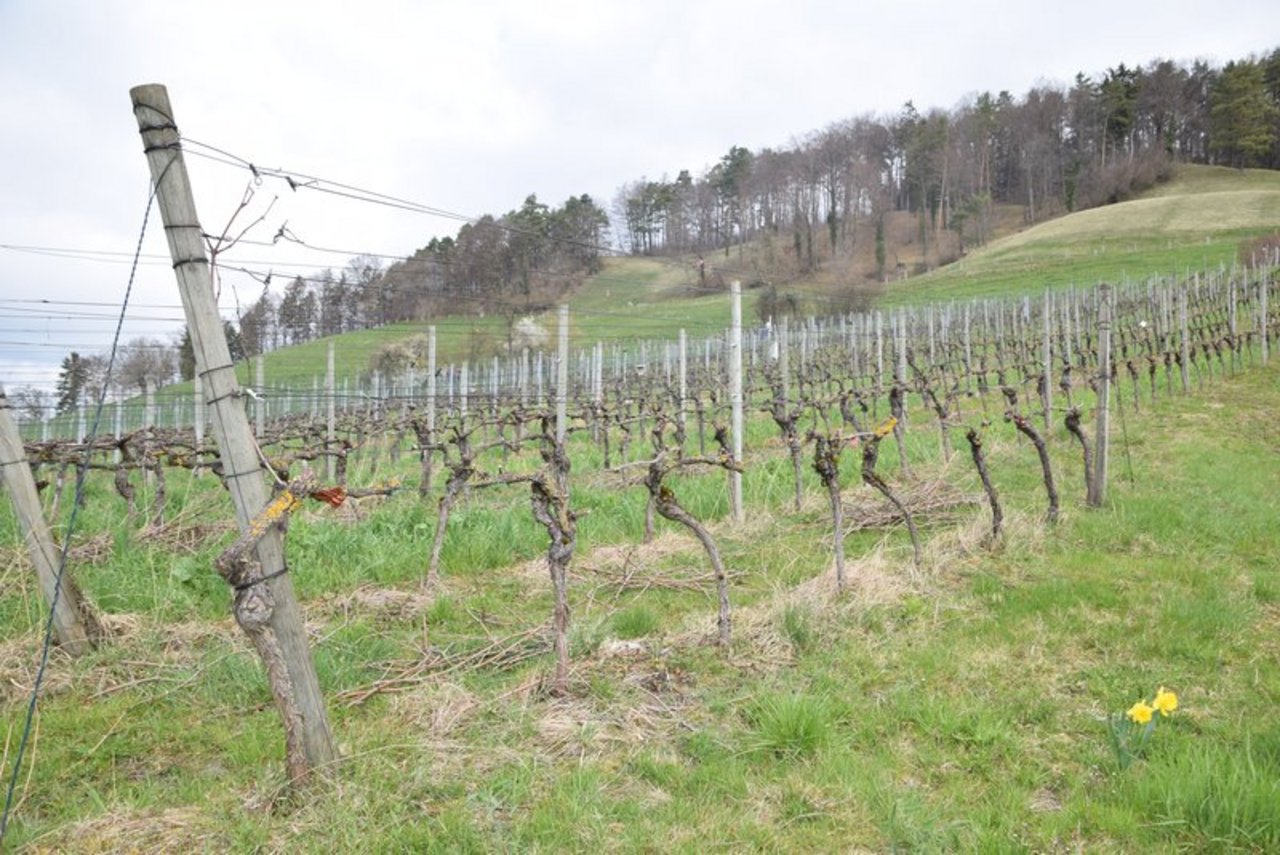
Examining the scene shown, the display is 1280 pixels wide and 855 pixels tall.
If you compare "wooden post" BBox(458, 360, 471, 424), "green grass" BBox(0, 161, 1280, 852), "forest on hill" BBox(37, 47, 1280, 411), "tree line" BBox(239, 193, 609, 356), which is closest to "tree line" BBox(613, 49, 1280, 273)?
"forest on hill" BBox(37, 47, 1280, 411)

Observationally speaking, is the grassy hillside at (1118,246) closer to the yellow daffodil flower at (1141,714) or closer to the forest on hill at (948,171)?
the forest on hill at (948,171)

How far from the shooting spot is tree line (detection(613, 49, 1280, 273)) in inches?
2393

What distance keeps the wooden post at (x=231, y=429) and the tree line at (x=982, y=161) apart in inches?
2300

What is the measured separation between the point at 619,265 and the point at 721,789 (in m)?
65.3

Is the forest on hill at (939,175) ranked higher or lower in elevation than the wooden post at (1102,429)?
higher

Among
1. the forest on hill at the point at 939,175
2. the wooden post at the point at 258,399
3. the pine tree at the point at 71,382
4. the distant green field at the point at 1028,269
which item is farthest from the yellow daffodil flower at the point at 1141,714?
the forest on hill at the point at 939,175

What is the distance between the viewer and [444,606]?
5.51 meters

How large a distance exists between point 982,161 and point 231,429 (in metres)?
76.0

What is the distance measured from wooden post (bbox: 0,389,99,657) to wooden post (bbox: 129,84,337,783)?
238 centimetres

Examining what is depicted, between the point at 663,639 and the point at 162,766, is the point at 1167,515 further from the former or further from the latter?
the point at 162,766

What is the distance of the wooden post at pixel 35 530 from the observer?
4.40m

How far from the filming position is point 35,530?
14.4 ft

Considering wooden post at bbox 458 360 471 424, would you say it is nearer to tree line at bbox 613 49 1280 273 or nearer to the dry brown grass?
the dry brown grass

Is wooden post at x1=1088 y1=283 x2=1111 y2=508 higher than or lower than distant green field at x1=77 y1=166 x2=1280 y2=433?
lower
